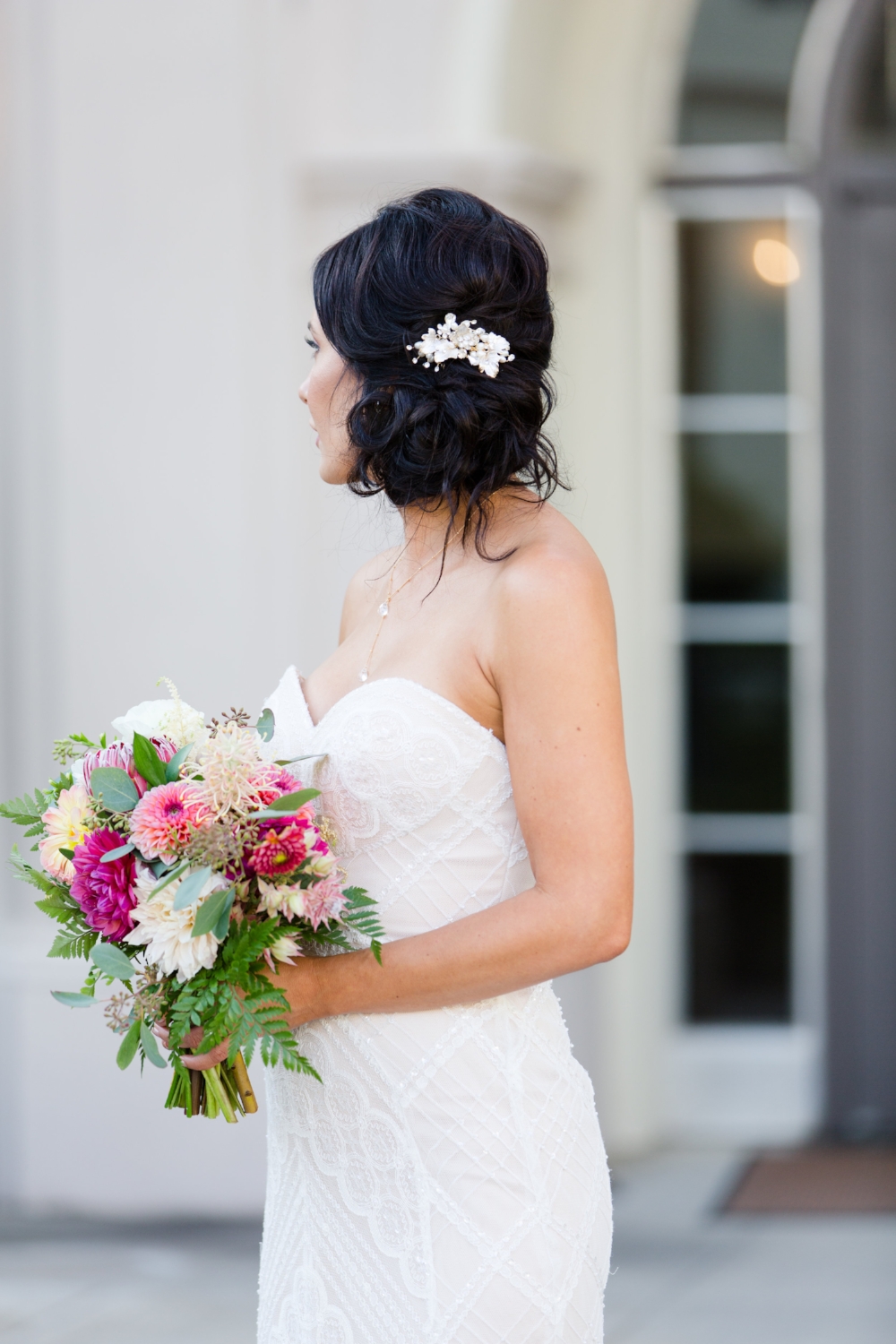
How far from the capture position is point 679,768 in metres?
5.05

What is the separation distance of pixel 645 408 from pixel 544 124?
3.06ft

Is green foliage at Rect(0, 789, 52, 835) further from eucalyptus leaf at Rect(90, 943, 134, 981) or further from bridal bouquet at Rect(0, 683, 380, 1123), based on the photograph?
eucalyptus leaf at Rect(90, 943, 134, 981)

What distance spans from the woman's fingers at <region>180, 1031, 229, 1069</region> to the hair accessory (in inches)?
32.9

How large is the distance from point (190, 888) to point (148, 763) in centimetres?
22

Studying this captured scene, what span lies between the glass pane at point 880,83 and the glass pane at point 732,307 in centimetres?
42

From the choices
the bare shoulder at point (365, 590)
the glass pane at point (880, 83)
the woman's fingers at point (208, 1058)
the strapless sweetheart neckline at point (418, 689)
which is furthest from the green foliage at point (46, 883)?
the glass pane at point (880, 83)

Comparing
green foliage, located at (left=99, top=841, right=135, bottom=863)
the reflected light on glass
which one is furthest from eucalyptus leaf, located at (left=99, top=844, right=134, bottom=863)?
the reflected light on glass

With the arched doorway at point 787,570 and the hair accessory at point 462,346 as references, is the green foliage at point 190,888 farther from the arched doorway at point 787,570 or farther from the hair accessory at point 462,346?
the arched doorway at point 787,570

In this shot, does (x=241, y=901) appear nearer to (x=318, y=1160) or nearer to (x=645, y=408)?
(x=318, y=1160)


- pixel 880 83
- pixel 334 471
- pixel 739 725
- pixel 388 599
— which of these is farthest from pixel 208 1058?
pixel 880 83

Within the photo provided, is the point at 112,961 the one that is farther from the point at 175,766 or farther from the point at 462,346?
the point at 462,346

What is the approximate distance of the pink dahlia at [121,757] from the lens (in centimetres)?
179

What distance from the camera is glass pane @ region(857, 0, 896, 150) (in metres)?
4.84

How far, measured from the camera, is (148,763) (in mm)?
1756
